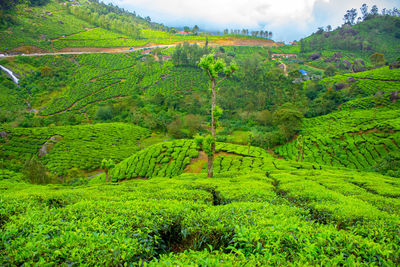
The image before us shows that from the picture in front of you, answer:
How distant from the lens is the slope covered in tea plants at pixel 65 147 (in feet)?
115

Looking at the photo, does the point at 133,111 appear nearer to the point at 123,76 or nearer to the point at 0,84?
the point at 123,76

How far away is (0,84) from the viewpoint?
64688mm

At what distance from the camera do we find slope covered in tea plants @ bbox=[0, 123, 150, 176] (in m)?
35.0

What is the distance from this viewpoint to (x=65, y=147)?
3950 cm

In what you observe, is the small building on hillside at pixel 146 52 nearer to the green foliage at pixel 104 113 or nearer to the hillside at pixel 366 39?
the green foliage at pixel 104 113

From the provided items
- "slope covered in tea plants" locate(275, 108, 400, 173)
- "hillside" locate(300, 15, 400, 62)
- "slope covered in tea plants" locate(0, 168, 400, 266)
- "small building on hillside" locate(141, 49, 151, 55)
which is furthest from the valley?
"small building on hillside" locate(141, 49, 151, 55)

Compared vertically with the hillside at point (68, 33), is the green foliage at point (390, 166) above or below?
below

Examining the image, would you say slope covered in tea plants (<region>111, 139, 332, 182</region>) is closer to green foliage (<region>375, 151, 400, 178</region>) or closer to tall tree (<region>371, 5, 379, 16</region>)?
green foliage (<region>375, 151, 400, 178</region>)

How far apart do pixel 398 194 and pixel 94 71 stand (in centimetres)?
10124

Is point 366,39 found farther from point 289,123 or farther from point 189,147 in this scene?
point 189,147

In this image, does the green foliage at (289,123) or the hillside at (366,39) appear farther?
the hillside at (366,39)

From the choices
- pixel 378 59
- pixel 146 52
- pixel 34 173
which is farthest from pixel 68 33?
pixel 378 59

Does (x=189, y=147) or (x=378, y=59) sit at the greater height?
(x=378, y=59)

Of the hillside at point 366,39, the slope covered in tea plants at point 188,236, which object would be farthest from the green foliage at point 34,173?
the hillside at point 366,39
